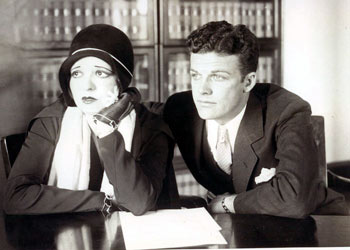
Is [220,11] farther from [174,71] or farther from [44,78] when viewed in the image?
[44,78]

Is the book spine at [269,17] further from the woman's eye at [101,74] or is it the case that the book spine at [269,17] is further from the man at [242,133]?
the woman's eye at [101,74]

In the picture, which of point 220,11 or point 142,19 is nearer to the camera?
point 220,11

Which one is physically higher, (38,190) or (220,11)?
(220,11)

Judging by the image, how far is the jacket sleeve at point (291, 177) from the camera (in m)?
0.89

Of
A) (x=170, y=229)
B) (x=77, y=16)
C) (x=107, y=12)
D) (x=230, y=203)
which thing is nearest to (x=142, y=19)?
(x=107, y=12)

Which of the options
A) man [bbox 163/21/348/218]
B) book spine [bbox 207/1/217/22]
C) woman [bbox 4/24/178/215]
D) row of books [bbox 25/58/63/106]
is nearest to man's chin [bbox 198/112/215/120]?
man [bbox 163/21/348/218]

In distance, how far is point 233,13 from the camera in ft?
4.32

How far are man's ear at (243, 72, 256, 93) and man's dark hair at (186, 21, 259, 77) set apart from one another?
12 millimetres

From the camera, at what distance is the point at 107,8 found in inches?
53.6

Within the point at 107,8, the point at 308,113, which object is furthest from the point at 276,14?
the point at 107,8

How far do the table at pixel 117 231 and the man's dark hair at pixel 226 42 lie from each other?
0.40 meters

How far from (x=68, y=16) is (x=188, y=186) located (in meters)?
0.67

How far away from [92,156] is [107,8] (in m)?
0.60

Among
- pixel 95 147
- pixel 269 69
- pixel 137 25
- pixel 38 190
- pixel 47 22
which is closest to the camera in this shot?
pixel 38 190
